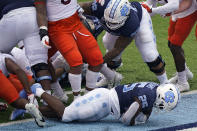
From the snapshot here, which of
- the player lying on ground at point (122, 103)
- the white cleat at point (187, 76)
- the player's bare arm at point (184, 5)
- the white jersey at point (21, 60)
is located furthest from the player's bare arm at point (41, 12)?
the white cleat at point (187, 76)

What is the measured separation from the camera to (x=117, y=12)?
16.2 ft

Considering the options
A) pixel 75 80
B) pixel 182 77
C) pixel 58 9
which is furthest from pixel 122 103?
pixel 182 77

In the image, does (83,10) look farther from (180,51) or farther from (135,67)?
(135,67)

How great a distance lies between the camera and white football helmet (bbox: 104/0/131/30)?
194 inches

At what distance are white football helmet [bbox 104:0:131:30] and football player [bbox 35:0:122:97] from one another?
1.00 ft

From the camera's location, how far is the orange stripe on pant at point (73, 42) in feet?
15.4

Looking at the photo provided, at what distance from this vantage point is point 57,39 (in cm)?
477

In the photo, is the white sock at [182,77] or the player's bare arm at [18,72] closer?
the player's bare arm at [18,72]

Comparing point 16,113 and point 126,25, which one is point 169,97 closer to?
point 126,25

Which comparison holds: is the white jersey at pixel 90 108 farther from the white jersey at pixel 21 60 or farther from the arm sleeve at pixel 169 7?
the arm sleeve at pixel 169 7

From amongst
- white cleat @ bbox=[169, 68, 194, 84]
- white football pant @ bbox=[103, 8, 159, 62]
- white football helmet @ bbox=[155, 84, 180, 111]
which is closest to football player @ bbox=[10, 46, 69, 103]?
white football pant @ bbox=[103, 8, 159, 62]

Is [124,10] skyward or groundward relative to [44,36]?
groundward

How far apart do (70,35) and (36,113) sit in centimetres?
98

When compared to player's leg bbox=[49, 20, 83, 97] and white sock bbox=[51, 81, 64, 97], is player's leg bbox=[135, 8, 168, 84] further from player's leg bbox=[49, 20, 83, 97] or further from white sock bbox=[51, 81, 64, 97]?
white sock bbox=[51, 81, 64, 97]
